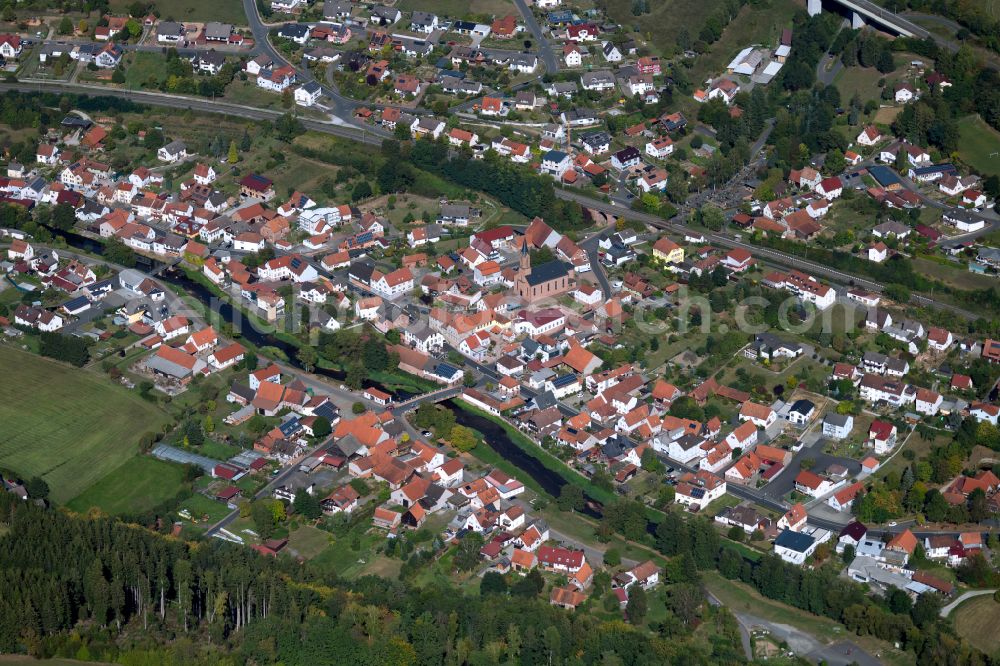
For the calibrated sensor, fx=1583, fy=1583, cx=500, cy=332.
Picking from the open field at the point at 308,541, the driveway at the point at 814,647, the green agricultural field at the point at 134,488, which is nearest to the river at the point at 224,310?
the green agricultural field at the point at 134,488

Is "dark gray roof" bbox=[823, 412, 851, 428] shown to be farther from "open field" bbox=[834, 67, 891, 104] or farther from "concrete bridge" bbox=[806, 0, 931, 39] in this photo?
"concrete bridge" bbox=[806, 0, 931, 39]

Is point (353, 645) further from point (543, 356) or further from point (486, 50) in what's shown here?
point (486, 50)

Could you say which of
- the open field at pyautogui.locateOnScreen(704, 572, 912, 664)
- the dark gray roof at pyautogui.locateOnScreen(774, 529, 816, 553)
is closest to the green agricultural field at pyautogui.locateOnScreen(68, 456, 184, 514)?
the open field at pyautogui.locateOnScreen(704, 572, 912, 664)

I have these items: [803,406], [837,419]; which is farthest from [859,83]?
[837,419]

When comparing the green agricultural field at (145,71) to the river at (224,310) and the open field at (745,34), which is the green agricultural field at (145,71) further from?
the open field at (745,34)

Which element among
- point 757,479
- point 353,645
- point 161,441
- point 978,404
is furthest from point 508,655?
point 978,404

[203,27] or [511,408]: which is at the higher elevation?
[203,27]
